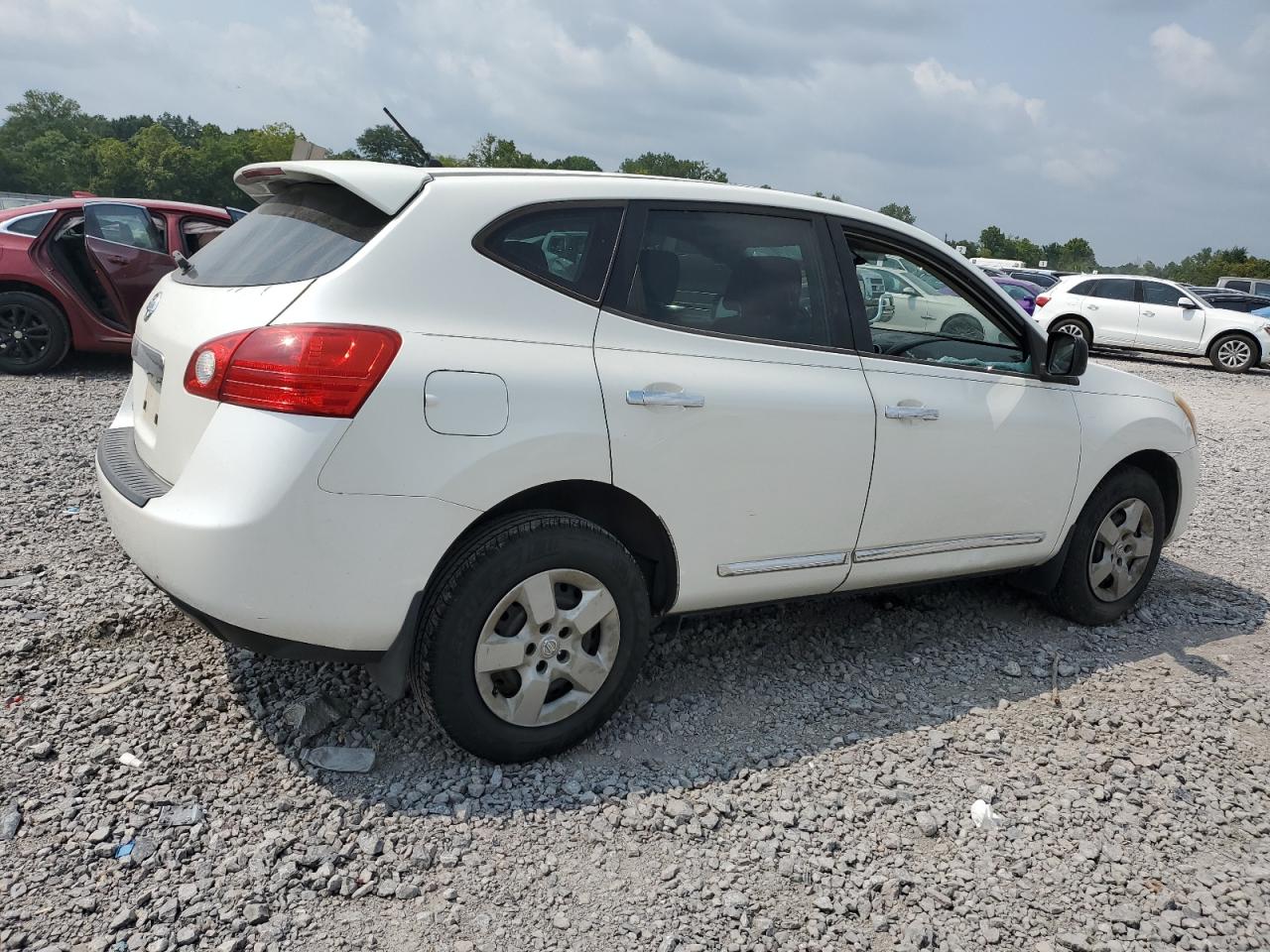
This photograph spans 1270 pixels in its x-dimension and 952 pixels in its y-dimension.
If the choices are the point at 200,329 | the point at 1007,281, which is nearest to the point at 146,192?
the point at 1007,281

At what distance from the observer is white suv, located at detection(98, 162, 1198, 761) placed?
104 inches

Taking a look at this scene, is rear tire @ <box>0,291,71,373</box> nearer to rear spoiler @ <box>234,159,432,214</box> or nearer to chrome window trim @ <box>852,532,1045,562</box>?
rear spoiler @ <box>234,159,432,214</box>

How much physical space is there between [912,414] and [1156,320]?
57.7 ft

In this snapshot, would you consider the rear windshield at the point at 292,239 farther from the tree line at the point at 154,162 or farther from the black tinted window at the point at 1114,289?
the tree line at the point at 154,162

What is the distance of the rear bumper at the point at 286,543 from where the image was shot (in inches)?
101

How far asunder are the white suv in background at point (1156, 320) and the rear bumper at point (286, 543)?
1831 cm

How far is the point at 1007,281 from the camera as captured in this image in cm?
2269

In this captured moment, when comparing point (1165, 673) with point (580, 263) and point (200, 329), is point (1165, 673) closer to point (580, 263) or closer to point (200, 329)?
point (580, 263)

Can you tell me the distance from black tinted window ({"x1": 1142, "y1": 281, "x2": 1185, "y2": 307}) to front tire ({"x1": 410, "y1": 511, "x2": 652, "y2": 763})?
1873cm

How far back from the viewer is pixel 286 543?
2.59 meters

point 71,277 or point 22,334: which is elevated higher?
point 71,277

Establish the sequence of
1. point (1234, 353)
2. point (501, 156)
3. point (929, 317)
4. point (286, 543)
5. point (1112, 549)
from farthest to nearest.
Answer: point (501, 156)
point (1234, 353)
point (1112, 549)
point (929, 317)
point (286, 543)

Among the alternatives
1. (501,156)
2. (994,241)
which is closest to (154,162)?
(501,156)

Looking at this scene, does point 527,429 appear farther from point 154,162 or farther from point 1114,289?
point 154,162
